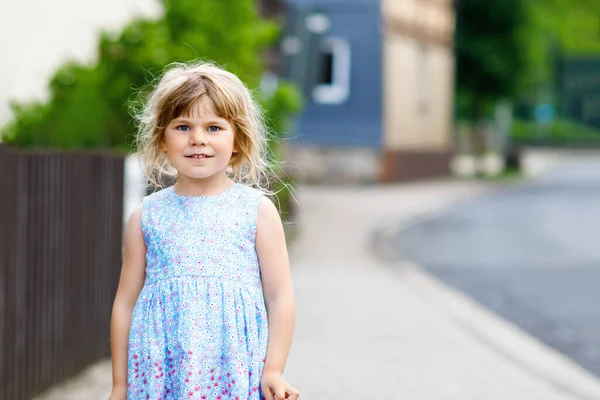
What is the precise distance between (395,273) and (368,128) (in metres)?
18.2

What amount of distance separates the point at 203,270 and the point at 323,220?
16.4m

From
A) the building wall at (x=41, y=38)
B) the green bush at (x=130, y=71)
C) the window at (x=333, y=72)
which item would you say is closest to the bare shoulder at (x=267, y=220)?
the green bush at (x=130, y=71)

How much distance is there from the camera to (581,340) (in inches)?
344

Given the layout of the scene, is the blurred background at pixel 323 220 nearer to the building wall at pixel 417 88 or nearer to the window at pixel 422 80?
the building wall at pixel 417 88

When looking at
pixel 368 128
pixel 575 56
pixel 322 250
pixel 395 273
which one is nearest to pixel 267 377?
pixel 395 273

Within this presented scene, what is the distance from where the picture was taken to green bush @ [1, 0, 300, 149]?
31.9ft

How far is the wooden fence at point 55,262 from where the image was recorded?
5590mm

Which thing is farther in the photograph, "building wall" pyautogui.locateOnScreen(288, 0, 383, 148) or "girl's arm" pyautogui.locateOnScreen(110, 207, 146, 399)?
"building wall" pyautogui.locateOnScreen(288, 0, 383, 148)

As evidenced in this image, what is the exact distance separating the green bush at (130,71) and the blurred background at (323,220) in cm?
Answer: 3

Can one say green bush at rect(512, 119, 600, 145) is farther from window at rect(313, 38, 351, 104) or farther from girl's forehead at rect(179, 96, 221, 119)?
girl's forehead at rect(179, 96, 221, 119)

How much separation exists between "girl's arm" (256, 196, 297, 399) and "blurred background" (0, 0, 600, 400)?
0.79 meters

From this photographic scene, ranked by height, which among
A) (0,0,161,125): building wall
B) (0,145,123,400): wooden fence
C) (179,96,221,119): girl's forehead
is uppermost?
(0,0,161,125): building wall

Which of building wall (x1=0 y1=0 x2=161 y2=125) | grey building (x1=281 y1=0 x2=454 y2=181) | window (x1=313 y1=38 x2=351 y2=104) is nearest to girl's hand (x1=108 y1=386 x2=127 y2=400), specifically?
building wall (x1=0 y1=0 x2=161 y2=125)

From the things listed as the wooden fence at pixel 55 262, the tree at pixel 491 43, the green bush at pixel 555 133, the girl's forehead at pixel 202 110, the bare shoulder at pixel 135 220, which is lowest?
the green bush at pixel 555 133
